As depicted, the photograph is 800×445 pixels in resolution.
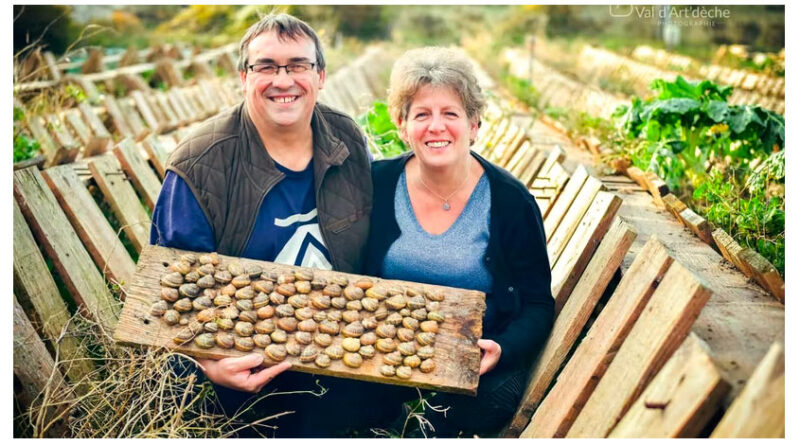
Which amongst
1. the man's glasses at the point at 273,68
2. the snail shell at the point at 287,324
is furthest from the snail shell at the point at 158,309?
the man's glasses at the point at 273,68

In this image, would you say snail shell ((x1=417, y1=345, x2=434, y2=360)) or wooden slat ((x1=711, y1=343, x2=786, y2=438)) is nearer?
wooden slat ((x1=711, y1=343, x2=786, y2=438))

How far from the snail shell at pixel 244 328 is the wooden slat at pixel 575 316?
1.20 meters

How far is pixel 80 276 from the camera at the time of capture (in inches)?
153

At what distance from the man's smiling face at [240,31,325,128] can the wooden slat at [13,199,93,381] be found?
1582 millimetres

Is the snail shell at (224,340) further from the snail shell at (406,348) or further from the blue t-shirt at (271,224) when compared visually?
the snail shell at (406,348)

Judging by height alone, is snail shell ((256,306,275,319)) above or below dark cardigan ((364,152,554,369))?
below

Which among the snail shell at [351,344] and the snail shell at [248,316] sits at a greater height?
the snail shell at [351,344]

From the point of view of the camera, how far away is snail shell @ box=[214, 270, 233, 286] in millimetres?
2797

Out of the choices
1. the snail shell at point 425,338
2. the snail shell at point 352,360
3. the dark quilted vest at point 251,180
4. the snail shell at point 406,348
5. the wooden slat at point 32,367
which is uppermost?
the dark quilted vest at point 251,180

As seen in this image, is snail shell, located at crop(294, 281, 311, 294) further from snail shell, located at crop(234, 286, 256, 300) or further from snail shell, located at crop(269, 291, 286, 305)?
snail shell, located at crop(234, 286, 256, 300)

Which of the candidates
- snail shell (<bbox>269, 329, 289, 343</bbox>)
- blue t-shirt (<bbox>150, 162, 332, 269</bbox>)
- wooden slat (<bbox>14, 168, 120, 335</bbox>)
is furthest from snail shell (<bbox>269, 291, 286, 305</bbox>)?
wooden slat (<bbox>14, 168, 120, 335</bbox>)

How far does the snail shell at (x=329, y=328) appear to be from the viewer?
266 cm

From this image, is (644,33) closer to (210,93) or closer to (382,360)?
(210,93)

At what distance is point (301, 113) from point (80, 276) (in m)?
1.86
